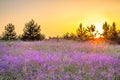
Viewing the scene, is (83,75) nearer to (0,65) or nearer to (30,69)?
(30,69)

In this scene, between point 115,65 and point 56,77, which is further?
point 115,65

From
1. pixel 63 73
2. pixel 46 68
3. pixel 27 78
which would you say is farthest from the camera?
pixel 46 68

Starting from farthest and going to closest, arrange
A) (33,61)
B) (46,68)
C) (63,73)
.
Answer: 1. (33,61)
2. (46,68)
3. (63,73)

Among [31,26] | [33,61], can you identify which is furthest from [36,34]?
[33,61]

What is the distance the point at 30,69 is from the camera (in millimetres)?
10469

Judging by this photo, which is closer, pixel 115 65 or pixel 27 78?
pixel 27 78

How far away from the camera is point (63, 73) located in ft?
32.7

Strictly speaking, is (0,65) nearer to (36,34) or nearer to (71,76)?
(71,76)

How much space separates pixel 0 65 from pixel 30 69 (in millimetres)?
987

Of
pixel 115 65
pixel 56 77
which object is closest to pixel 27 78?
pixel 56 77

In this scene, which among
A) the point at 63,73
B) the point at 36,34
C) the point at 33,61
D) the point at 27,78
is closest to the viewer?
the point at 27,78

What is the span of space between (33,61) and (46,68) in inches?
59.4

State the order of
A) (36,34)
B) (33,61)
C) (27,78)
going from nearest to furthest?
(27,78), (33,61), (36,34)

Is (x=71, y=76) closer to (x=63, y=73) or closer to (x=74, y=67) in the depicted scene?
(x=63, y=73)
